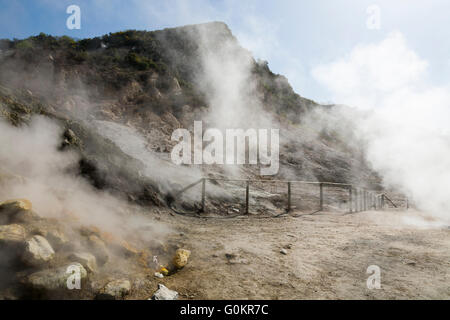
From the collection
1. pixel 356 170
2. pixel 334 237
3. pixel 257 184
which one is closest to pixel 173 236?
pixel 334 237

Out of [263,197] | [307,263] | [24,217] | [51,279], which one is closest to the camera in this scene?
[51,279]

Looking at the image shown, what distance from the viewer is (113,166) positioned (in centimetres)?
678

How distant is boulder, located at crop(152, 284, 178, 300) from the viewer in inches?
101

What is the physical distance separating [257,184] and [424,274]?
8.42 m

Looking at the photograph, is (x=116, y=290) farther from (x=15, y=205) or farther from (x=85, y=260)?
(x=15, y=205)

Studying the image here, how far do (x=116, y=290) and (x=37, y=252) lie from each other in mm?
925

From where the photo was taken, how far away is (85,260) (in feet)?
8.86

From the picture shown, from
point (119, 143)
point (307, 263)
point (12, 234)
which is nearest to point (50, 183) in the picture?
point (12, 234)

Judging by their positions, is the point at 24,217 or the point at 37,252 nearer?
the point at 37,252

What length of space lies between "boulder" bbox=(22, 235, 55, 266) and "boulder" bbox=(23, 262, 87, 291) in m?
0.14

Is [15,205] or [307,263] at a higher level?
[15,205]

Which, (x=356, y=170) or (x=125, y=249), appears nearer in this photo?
(x=125, y=249)

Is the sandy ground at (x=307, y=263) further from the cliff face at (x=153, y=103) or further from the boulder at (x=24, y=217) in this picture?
the cliff face at (x=153, y=103)

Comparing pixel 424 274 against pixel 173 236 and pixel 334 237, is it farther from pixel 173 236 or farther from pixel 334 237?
pixel 173 236
